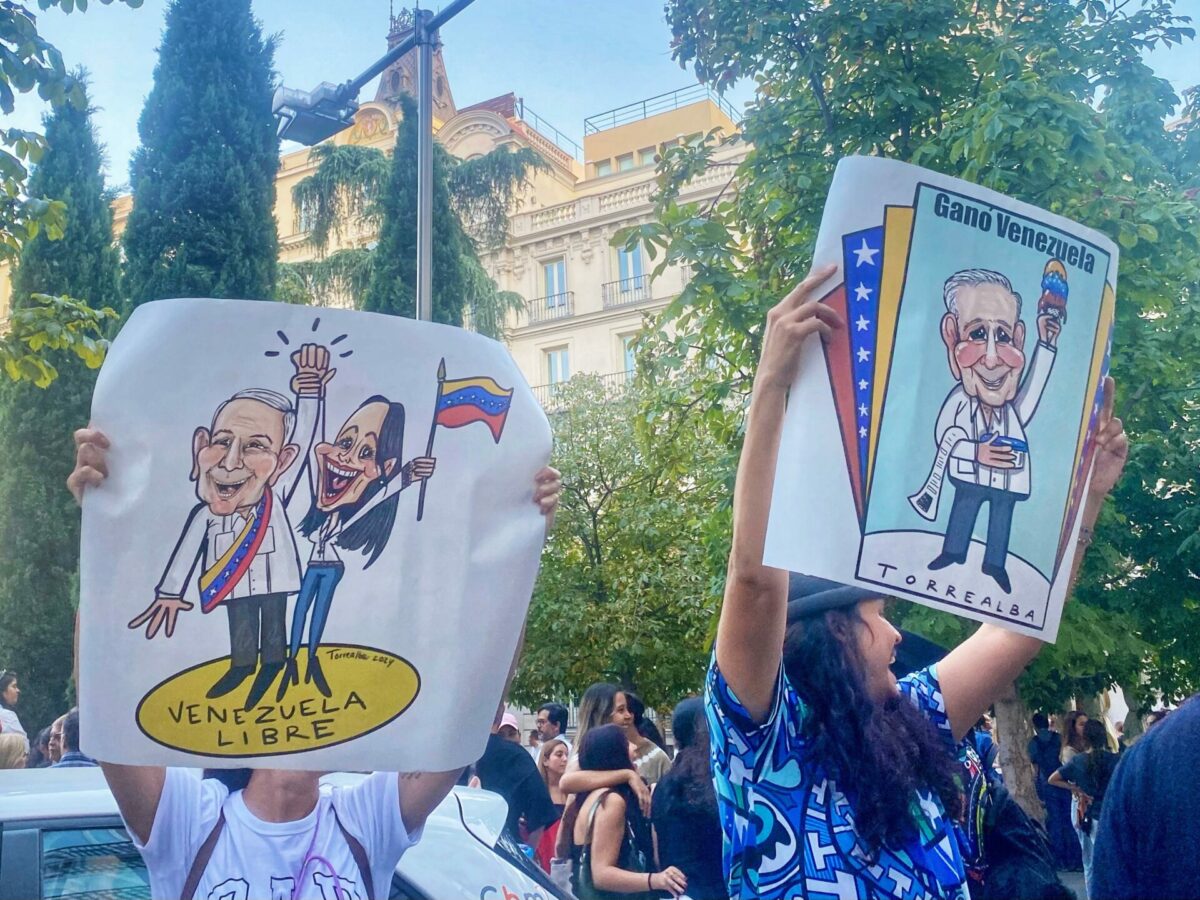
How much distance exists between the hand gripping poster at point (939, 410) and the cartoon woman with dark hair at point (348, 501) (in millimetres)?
748

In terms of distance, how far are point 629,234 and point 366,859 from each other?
524 centimetres

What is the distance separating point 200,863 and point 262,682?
40cm

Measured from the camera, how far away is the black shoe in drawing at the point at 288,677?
2174 mm

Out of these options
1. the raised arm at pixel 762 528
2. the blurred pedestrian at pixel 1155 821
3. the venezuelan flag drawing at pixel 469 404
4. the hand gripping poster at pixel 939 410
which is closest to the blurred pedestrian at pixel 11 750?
the venezuelan flag drawing at pixel 469 404

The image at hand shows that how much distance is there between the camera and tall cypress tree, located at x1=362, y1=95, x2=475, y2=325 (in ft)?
56.5

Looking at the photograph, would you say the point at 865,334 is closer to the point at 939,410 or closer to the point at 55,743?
the point at 939,410

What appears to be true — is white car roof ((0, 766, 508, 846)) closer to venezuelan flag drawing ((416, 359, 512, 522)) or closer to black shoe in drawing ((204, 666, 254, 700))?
black shoe in drawing ((204, 666, 254, 700))

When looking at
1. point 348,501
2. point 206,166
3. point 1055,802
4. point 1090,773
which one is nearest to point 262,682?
point 348,501

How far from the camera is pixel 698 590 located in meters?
19.6

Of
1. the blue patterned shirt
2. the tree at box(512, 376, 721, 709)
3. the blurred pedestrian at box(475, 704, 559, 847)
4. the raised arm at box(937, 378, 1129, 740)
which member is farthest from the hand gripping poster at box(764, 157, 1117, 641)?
the tree at box(512, 376, 721, 709)

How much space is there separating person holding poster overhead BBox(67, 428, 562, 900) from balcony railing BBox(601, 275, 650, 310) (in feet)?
91.9

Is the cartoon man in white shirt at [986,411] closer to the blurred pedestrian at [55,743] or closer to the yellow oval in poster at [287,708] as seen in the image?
A: the yellow oval in poster at [287,708]

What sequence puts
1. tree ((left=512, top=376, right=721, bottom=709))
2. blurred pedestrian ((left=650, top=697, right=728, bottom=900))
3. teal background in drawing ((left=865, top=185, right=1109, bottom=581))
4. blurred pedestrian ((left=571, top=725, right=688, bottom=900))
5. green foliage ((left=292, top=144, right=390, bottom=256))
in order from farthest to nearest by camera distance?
tree ((left=512, top=376, right=721, bottom=709)) → green foliage ((left=292, top=144, right=390, bottom=256)) → blurred pedestrian ((left=571, top=725, right=688, bottom=900)) → blurred pedestrian ((left=650, top=697, right=728, bottom=900)) → teal background in drawing ((left=865, top=185, right=1109, bottom=581))

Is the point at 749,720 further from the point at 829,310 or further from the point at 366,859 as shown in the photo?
the point at 366,859
